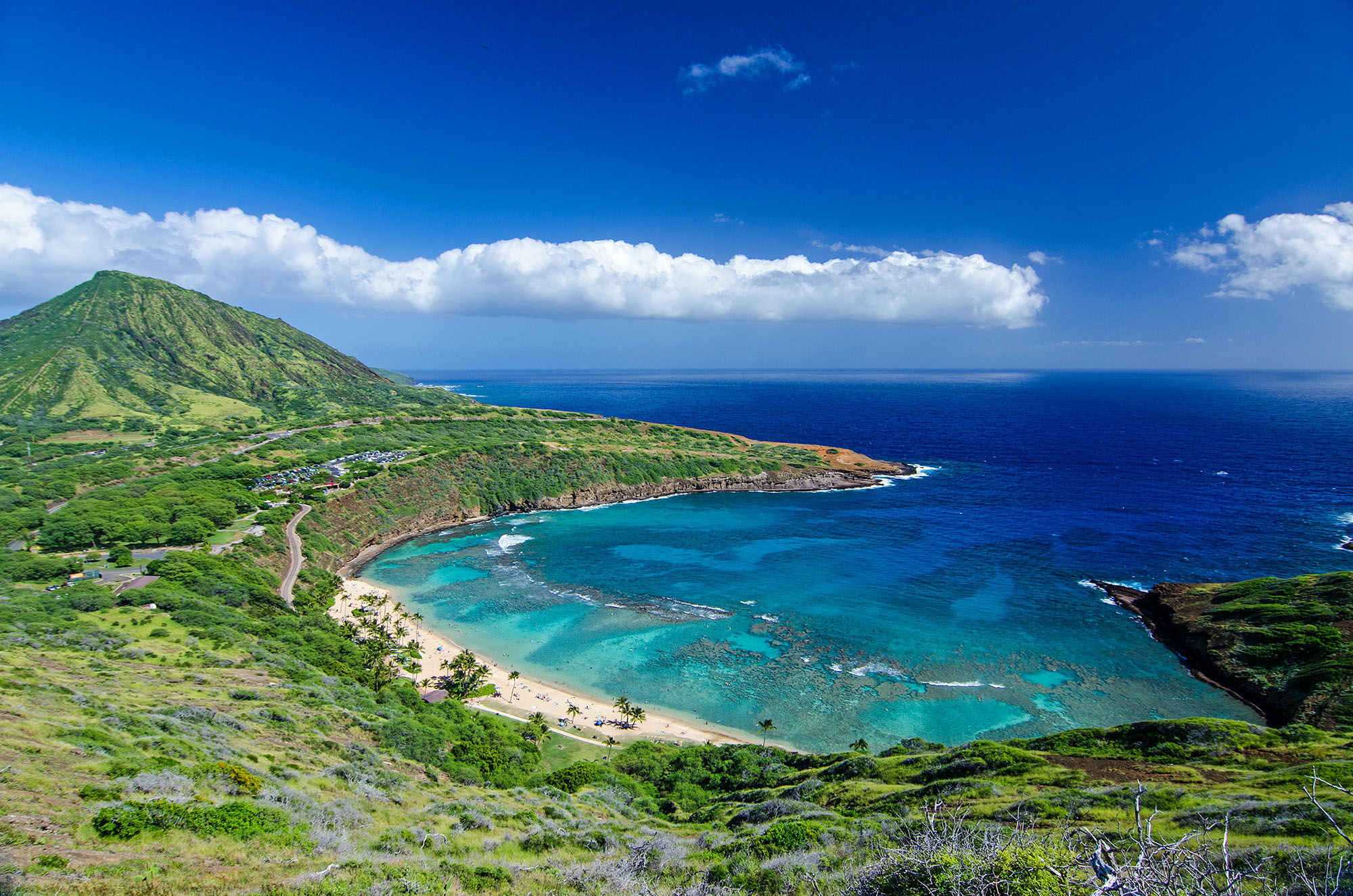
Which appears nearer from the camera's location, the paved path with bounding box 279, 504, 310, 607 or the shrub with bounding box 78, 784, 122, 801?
the shrub with bounding box 78, 784, 122, 801

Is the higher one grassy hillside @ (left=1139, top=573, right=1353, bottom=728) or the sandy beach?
grassy hillside @ (left=1139, top=573, right=1353, bottom=728)

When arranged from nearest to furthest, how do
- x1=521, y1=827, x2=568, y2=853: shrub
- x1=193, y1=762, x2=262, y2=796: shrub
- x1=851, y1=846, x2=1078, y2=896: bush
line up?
x1=851, y1=846, x2=1078, y2=896: bush
x1=521, y1=827, x2=568, y2=853: shrub
x1=193, y1=762, x2=262, y2=796: shrub

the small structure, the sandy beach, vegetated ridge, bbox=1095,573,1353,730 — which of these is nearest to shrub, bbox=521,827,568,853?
the sandy beach

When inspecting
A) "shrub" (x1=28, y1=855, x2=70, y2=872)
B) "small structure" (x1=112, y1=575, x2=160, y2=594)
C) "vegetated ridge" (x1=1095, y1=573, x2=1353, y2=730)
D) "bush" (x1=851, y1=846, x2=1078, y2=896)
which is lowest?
"vegetated ridge" (x1=1095, y1=573, x2=1353, y2=730)

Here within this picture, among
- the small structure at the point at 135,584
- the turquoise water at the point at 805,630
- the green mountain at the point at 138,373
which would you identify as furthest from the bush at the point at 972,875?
the green mountain at the point at 138,373

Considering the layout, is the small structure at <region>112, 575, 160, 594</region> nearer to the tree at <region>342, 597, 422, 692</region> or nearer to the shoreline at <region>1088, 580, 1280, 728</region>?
the tree at <region>342, 597, 422, 692</region>

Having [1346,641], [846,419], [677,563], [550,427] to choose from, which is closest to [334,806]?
[677,563]

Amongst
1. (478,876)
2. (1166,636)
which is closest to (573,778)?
(478,876)

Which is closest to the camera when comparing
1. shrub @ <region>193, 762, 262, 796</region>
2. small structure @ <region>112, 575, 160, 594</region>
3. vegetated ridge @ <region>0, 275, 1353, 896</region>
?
vegetated ridge @ <region>0, 275, 1353, 896</region>
